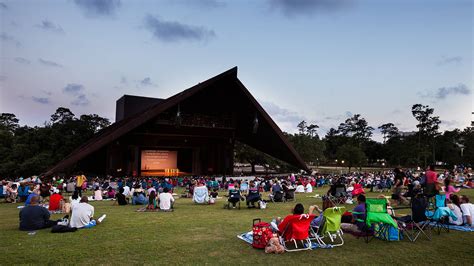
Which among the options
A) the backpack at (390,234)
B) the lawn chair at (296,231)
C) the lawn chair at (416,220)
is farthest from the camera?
the lawn chair at (416,220)

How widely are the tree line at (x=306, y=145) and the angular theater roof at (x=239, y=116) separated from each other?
7.69 meters

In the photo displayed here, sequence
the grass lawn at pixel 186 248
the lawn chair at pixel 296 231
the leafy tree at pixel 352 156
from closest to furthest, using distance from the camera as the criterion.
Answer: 1. the grass lawn at pixel 186 248
2. the lawn chair at pixel 296 231
3. the leafy tree at pixel 352 156

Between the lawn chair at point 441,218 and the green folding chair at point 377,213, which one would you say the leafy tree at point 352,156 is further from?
the green folding chair at point 377,213

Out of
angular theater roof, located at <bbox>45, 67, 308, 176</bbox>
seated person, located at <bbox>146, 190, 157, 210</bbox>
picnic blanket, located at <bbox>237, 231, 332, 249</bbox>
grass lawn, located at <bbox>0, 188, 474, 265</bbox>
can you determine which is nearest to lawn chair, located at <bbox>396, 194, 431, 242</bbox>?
grass lawn, located at <bbox>0, 188, 474, 265</bbox>

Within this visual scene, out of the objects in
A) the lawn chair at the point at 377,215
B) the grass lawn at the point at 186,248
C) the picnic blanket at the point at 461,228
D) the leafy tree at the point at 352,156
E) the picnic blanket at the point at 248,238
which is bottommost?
the grass lawn at the point at 186,248

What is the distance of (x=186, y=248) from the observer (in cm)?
482

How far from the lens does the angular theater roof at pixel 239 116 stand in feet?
69.0

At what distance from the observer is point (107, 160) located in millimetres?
26094

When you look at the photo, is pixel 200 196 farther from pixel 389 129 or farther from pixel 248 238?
pixel 389 129

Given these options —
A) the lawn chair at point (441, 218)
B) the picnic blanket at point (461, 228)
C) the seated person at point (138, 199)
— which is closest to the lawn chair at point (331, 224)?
the lawn chair at point (441, 218)

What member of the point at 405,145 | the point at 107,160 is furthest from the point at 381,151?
the point at 107,160

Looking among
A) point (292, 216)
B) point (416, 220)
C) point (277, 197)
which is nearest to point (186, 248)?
point (292, 216)

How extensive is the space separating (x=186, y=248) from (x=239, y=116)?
77.5ft

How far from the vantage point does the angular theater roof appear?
2103cm
